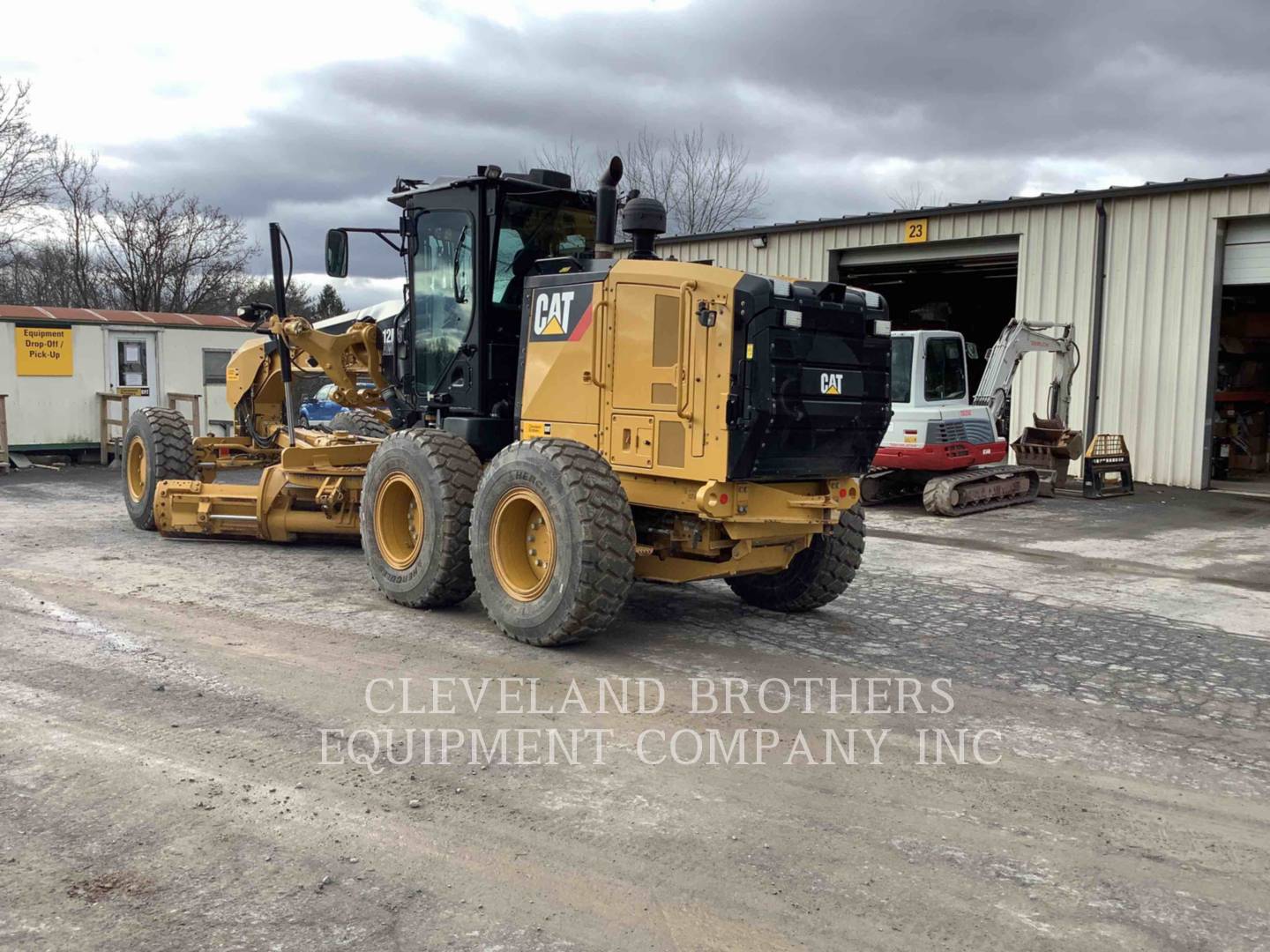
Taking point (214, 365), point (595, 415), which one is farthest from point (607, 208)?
point (214, 365)

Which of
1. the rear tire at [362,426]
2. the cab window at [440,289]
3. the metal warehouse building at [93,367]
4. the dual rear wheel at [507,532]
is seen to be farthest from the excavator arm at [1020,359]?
the metal warehouse building at [93,367]

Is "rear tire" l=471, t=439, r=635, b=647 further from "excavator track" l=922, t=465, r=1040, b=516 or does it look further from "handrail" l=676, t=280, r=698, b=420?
"excavator track" l=922, t=465, r=1040, b=516

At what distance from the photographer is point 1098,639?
24.1 feet

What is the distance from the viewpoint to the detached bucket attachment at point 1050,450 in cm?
1630

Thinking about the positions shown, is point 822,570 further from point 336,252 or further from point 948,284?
point 948,284

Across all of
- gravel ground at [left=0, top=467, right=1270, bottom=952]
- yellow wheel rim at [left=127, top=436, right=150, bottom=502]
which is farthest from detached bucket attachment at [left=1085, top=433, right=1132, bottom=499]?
yellow wheel rim at [left=127, top=436, right=150, bottom=502]

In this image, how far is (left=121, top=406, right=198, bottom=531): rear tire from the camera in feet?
35.2

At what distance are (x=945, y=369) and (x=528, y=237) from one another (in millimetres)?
8047

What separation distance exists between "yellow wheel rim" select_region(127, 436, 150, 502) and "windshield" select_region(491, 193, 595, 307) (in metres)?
5.25

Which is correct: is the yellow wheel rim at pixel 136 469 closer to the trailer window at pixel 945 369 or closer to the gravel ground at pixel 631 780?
the gravel ground at pixel 631 780

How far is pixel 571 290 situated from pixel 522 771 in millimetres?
3306

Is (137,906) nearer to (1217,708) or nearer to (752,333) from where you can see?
(752,333)

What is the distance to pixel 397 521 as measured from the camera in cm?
795

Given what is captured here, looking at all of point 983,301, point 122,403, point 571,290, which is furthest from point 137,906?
point 983,301
